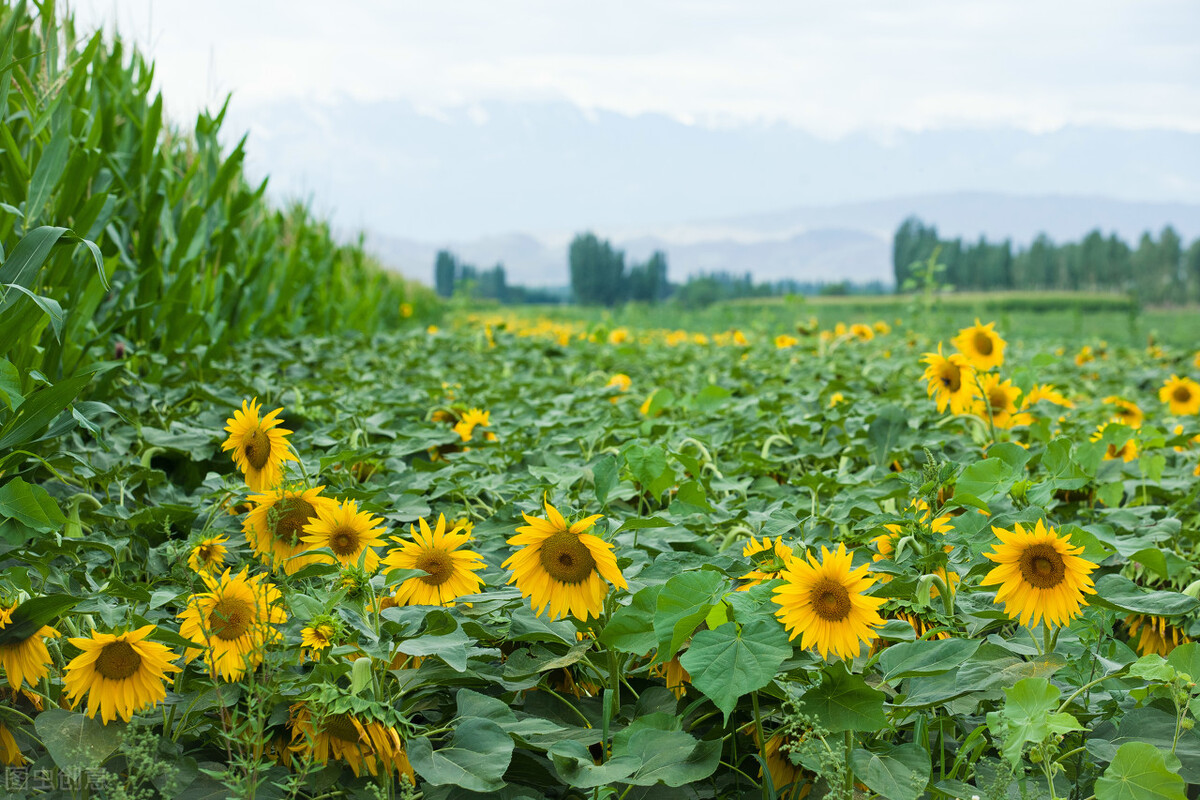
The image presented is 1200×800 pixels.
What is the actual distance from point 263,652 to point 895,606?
2.94ft

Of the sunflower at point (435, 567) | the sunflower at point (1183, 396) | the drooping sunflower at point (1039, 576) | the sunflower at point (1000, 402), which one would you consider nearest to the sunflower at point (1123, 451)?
the sunflower at point (1000, 402)

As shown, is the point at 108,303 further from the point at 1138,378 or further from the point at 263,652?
the point at 1138,378

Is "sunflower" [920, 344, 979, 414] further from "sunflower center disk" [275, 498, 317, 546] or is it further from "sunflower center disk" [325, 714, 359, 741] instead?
"sunflower center disk" [325, 714, 359, 741]

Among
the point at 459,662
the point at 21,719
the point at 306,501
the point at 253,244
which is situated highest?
the point at 253,244

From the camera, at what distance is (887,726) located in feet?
3.17

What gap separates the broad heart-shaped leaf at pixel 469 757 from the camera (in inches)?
35.7

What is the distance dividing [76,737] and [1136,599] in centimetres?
141

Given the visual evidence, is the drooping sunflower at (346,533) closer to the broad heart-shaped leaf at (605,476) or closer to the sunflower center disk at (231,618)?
the sunflower center disk at (231,618)

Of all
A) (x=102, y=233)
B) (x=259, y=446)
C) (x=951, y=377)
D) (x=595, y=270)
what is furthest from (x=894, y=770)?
(x=595, y=270)

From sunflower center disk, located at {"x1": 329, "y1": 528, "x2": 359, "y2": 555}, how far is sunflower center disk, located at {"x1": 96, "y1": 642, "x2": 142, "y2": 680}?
0.29 meters

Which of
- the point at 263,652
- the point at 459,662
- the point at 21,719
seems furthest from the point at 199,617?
the point at 459,662

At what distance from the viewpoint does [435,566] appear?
1.20 meters

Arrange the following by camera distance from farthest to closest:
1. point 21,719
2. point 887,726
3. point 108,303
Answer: point 108,303
point 21,719
point 887,726

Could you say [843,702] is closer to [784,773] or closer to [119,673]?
[784,773]
